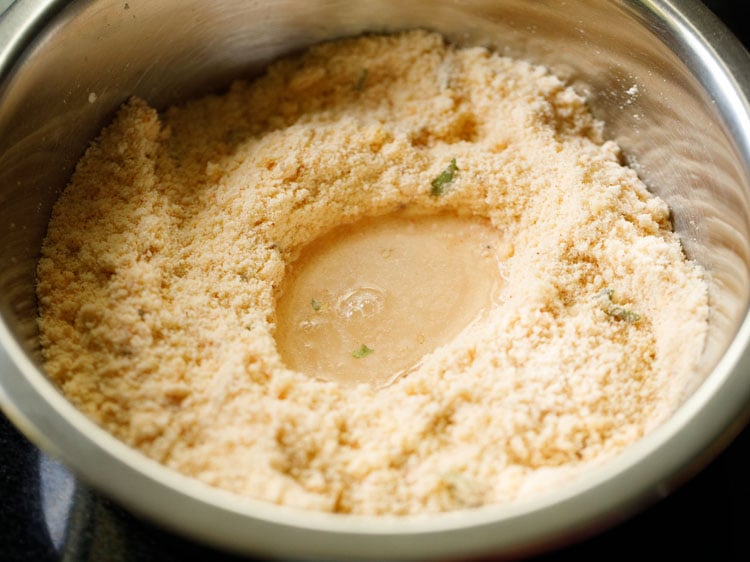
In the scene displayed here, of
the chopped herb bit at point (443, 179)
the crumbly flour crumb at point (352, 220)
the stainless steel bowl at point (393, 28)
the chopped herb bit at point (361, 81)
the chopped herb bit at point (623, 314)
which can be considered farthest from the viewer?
the chopped herb bit at point (361, 81)

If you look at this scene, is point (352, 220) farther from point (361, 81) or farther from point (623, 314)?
point (623, 314)

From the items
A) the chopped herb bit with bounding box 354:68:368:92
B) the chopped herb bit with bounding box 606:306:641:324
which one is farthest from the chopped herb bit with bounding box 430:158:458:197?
the chopped herb bit with bounding box 606:306:641:324

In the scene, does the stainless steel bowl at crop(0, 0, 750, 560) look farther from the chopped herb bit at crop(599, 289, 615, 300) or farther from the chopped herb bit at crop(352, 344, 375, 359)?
the chopped herb bit at crop(352, 344, 375, 359)

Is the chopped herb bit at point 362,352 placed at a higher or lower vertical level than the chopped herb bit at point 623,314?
lower

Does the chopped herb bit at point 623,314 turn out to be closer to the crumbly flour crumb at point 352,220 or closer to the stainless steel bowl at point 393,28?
the crumbly flour crumb at point 352,220

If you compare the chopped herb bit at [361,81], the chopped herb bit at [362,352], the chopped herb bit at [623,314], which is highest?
the chopped herb bit at [623,314]

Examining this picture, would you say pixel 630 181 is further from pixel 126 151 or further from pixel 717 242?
pixel 126 151

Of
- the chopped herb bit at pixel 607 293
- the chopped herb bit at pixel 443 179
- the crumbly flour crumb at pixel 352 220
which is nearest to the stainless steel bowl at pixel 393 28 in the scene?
the crumbly flour crumb at pixel 352 220
